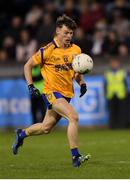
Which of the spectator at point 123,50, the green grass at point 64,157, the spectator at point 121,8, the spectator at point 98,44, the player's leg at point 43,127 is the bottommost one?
the green grass at point 64,157

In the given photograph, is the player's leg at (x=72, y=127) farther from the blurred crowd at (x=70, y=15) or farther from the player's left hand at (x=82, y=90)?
the blurred crowd at (x=70, y=15)

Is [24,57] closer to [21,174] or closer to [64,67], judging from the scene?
[64,67]

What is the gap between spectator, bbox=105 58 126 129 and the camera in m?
20.2

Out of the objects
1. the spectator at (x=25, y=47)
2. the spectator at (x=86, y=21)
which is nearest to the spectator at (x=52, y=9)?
the spectator at (x=86, y=21)

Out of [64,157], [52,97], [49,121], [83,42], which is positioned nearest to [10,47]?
[83,42]

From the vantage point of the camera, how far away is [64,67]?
1145cm

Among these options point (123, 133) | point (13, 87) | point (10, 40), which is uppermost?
point (10, 40)

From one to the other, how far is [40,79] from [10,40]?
3.96m

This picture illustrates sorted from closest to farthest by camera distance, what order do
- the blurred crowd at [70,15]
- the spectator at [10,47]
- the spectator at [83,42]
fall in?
1. the spectator at [83,42]
2. the blurred crowd at [70,15]
3. the spectator at [10,47]

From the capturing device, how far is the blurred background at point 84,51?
20297 mm

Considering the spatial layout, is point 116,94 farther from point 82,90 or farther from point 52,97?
point 52,97

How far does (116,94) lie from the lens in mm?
20375

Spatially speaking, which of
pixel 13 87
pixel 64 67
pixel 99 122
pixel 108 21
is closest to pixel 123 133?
pixel 99 122

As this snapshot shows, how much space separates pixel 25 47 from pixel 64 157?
9633 mm
